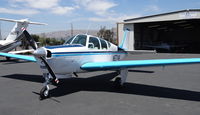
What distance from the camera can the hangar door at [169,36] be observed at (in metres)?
35.4

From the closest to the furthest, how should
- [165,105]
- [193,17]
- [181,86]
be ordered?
[165,105] → [181,86] → [193,17]

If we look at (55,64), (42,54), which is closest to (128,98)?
(55,64)

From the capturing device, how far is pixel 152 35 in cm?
4247

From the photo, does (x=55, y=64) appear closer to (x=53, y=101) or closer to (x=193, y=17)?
(x=53, y=101)

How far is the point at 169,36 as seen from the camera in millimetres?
45938

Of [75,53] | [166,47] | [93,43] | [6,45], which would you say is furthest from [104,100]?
[166,47]

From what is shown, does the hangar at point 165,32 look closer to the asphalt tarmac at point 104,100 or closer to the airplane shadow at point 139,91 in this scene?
the airplane shadow at point 139,91

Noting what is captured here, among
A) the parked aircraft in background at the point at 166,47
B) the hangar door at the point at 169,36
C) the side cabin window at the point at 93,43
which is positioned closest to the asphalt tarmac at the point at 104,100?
the side cabin window at the point at 93,43

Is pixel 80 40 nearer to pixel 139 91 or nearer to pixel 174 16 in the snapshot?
pixel 139 91

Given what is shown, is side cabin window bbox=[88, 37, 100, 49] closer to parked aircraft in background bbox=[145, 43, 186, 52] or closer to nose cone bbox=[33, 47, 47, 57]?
nose cone bbox=[33, 47, 47, 57]

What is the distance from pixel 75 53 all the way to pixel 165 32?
146 ft

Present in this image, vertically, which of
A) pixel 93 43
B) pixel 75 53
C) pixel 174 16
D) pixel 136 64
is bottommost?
pixel 136 64

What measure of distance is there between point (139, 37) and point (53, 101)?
33.2 m

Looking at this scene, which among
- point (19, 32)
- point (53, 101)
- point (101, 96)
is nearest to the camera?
point (53, 101)
